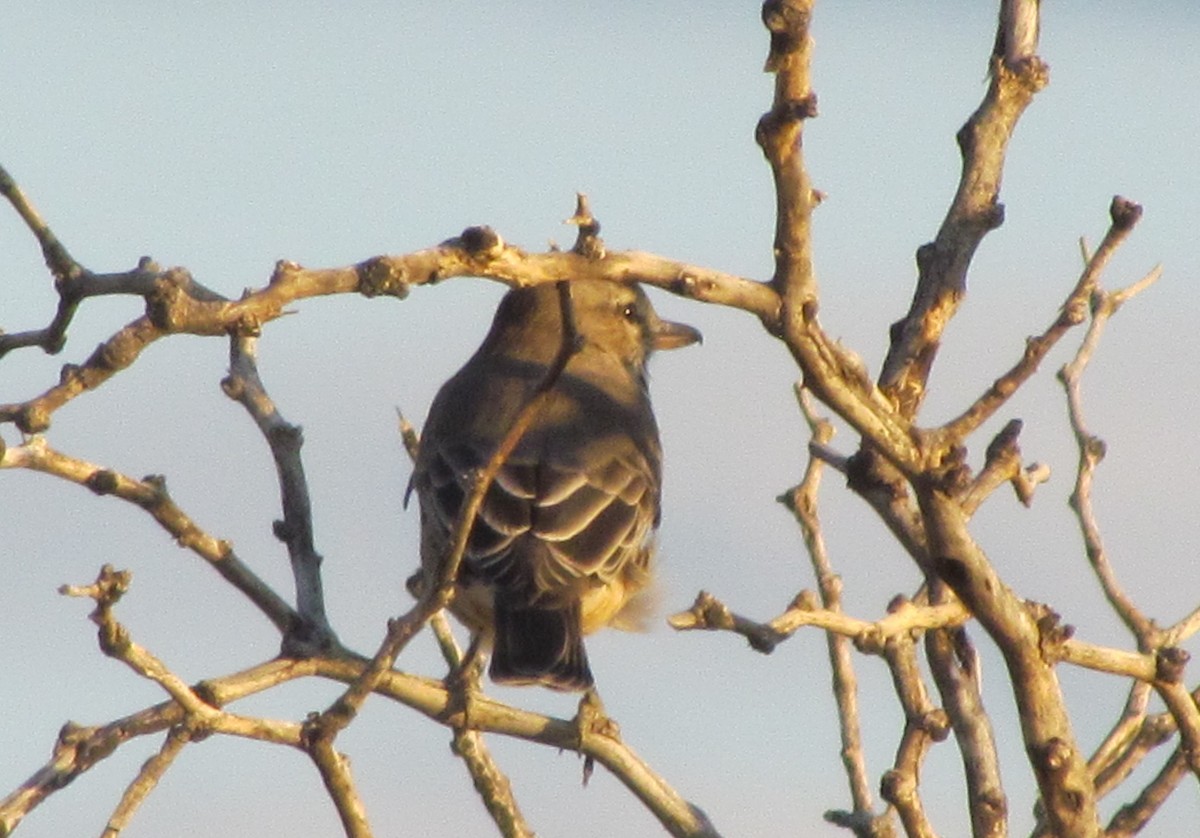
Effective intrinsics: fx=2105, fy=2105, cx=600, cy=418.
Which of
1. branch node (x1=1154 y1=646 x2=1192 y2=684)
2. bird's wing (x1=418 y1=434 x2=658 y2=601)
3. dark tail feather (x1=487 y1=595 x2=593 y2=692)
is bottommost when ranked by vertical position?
branch node (x1=1154 y1=646 x2=1192 y2=684)

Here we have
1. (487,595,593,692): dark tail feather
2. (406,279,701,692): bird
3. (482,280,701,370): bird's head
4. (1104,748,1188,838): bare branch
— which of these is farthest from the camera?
A: (482,280,701,370): bird's head

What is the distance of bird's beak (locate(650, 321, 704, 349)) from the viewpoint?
388 inches

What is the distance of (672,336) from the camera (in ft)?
32.4

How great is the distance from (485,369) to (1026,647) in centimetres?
510

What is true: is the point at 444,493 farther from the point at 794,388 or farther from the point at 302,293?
the point at 302,293

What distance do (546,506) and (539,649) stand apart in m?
0.61

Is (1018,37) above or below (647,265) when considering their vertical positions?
above

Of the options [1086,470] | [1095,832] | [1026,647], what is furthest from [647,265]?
[1086,470]

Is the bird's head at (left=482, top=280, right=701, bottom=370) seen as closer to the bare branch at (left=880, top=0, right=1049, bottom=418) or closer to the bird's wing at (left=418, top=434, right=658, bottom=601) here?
the bird's wing at (left=418, top=434, right=658, bottom=601)

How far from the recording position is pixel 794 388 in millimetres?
6250

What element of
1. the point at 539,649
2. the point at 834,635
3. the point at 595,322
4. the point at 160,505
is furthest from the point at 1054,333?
the point at 595,322

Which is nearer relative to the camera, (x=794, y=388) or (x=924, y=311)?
(x=924, y=311)

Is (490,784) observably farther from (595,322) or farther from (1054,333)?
(595,322)

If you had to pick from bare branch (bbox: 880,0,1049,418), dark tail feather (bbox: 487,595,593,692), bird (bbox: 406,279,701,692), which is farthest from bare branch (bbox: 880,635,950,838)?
dark tail feather (bbox: 487,595,593,692)
